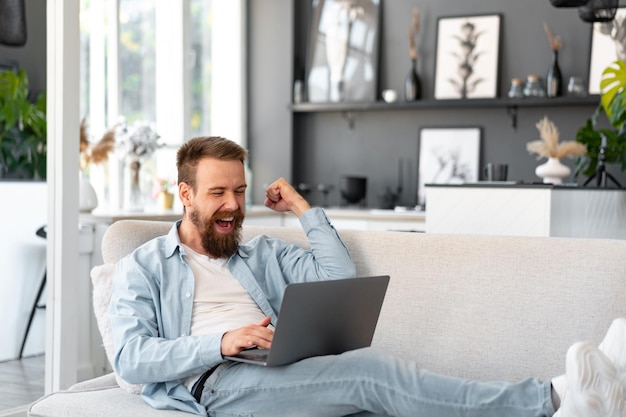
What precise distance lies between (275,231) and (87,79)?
337 centimetres

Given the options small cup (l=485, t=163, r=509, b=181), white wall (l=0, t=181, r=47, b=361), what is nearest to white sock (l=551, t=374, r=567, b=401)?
white wall (l=0, t=181, r=47, b=361)

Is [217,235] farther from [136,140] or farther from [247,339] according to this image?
[136,140]

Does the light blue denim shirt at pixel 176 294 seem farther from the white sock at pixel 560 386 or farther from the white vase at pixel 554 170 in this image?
the white vase at pixel 554 170

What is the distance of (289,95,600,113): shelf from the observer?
6520 mm

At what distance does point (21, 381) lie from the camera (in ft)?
12.8

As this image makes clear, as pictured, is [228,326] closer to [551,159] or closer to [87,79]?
[551,159]

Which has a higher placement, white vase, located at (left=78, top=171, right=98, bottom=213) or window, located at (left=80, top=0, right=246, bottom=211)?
window, located at (left=80, top=0, right=246, bottom=211)

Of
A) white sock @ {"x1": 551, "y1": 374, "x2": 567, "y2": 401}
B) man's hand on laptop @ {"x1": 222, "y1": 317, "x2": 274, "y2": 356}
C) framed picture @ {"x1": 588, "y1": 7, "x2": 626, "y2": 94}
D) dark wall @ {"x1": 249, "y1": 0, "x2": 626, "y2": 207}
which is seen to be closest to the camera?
white sock @ {"x1": 551, "y1": 374, "x2": 567, "y2": 401}

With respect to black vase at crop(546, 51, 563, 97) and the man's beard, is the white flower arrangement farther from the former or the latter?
the man's beard

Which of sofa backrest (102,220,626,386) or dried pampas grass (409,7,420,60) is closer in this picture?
sofa backrest (102,220,626,386)

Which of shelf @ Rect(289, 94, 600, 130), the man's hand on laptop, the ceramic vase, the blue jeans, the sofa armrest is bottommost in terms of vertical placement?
the sofa armrest

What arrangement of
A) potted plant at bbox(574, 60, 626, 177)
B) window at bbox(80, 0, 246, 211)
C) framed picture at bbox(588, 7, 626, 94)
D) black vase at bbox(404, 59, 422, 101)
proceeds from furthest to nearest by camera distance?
black vase at bbox(404, 59, 422, 101) → framed picture at bbox(588, 7, 626, 94) → window at bbox(80, 0, 246, 211) → potted plant at bbox(574, 60, 626, 177)

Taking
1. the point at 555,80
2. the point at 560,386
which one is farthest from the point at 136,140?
the point at 560,386

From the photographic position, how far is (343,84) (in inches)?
286
